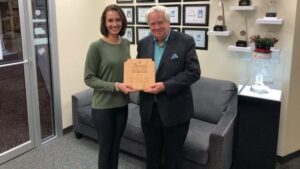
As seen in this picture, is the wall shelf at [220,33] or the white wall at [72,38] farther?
the white wall at [72,38]

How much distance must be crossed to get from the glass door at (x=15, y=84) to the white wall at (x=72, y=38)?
18.2 inches

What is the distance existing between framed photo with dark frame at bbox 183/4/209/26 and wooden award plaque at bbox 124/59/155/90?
1.43 metres

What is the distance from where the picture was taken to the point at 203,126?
109 inches

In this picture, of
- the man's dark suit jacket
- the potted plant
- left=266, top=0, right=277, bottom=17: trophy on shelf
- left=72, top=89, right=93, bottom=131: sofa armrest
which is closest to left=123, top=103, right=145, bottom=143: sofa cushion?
left=72, top=89, right=93, bottom=131: sofa armrest

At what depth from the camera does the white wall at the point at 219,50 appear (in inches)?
105

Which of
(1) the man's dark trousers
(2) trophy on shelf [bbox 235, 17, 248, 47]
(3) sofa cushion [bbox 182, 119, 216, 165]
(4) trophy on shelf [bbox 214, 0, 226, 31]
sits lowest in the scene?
(3) sofa cushion [bbox 182, 119, 216, 165]

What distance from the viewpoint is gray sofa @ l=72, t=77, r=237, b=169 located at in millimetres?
2369

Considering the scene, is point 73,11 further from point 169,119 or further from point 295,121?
point 295,121

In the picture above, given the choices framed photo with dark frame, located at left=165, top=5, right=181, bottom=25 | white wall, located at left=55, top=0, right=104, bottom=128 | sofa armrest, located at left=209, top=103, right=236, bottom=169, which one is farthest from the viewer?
white wall, located at left=55, top=0, right=104, bottom=128

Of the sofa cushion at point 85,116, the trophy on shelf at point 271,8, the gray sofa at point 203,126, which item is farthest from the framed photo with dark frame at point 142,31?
the trophy on shelf at point 271,8

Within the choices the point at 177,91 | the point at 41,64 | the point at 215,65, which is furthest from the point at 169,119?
the point at 41,64

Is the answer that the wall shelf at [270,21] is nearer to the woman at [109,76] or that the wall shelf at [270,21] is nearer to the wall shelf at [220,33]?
the wall shelf at [220,33]

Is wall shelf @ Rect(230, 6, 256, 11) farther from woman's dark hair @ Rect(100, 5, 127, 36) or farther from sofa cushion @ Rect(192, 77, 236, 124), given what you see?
woman's dark hair @ Rect(100, 5, 127, 36)

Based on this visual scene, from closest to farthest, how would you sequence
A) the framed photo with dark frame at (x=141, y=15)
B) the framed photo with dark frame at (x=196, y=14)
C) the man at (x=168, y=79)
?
1. the man at (x=168, y=79)
2. the framed photo with dark frame at (x=196, y=14)
3. the framed photo with dark frame at (x=141, y=15)
